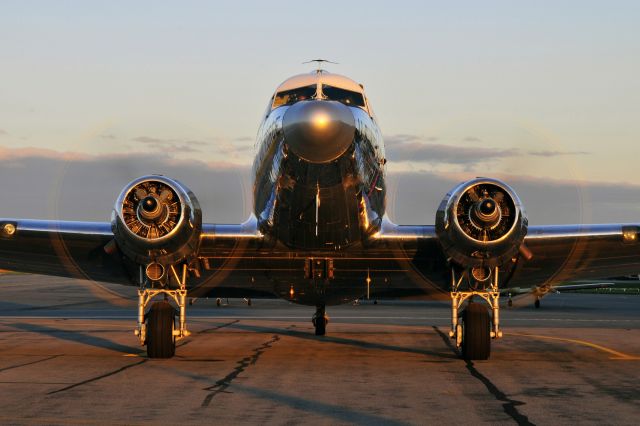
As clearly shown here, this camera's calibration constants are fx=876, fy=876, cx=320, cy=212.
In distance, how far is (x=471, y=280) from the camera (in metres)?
17.7

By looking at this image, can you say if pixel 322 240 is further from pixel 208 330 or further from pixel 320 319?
pixel 208 330

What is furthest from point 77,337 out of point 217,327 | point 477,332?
point 477,332

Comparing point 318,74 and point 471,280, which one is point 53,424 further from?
point 471,280

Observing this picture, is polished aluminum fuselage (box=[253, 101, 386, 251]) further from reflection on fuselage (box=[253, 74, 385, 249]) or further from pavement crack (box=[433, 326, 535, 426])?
pavement crack (box=[433, 326, 535, 426])

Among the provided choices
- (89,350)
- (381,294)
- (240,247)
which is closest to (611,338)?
(381,294)

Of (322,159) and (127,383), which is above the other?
(322,159)

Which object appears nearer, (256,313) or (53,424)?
(53,424)

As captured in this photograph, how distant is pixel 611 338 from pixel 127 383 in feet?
52.6

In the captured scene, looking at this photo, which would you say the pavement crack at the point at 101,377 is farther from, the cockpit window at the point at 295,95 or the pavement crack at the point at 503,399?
the pavement crack at the point at 503,399

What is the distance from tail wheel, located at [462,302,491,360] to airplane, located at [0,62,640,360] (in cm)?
2

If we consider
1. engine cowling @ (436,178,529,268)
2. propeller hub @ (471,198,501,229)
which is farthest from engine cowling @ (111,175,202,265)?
propeller hub @ (471,198,501,229)

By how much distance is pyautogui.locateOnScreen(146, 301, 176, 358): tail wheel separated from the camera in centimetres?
1741

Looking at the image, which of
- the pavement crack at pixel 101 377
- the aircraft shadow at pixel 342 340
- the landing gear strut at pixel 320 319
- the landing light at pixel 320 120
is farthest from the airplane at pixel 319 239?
the landing gear strut at pixel 320 319

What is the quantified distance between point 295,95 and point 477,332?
20.4ft
